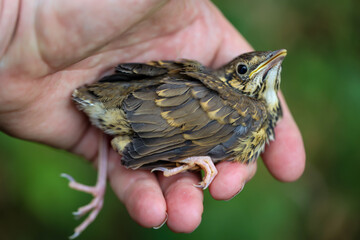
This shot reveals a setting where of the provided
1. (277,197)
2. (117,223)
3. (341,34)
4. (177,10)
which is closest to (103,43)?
(177,10)

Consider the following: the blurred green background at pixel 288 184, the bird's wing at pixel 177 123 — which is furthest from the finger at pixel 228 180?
the blurred green background at pixel 288 184

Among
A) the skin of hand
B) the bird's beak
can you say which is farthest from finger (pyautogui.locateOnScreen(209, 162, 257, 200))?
the bird's beak

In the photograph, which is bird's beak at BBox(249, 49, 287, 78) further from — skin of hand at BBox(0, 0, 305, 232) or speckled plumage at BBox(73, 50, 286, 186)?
skin of hand at BBox(0, 0, 305, 232)

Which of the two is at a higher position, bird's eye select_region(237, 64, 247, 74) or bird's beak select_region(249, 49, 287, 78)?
bird's beak select_region(249, 49, 287, 78)

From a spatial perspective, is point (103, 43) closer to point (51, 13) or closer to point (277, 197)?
point (51, 13)

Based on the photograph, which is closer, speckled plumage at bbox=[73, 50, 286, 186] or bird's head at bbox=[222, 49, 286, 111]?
speckled plumage at bbox=[73, 50, 286, 186]

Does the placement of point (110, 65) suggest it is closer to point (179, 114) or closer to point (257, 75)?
point (179, 114)

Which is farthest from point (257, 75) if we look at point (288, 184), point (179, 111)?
point (288, 184)

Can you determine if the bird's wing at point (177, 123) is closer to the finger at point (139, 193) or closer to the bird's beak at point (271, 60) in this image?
the finger at point (139, 193)
